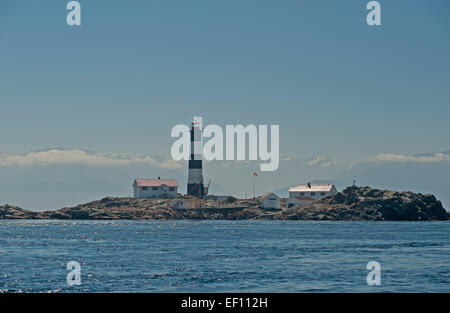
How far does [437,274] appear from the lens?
48125 millimetres

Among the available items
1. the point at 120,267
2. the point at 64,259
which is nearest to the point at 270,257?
the point at 120,267

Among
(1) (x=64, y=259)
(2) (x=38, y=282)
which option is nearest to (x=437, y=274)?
(2) (x=38, y=282)

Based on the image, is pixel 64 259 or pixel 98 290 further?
pixel 64 259

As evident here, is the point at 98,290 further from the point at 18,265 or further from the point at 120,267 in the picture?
the point at 18,265

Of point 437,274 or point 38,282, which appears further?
point 437,274

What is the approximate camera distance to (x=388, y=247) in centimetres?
7844
